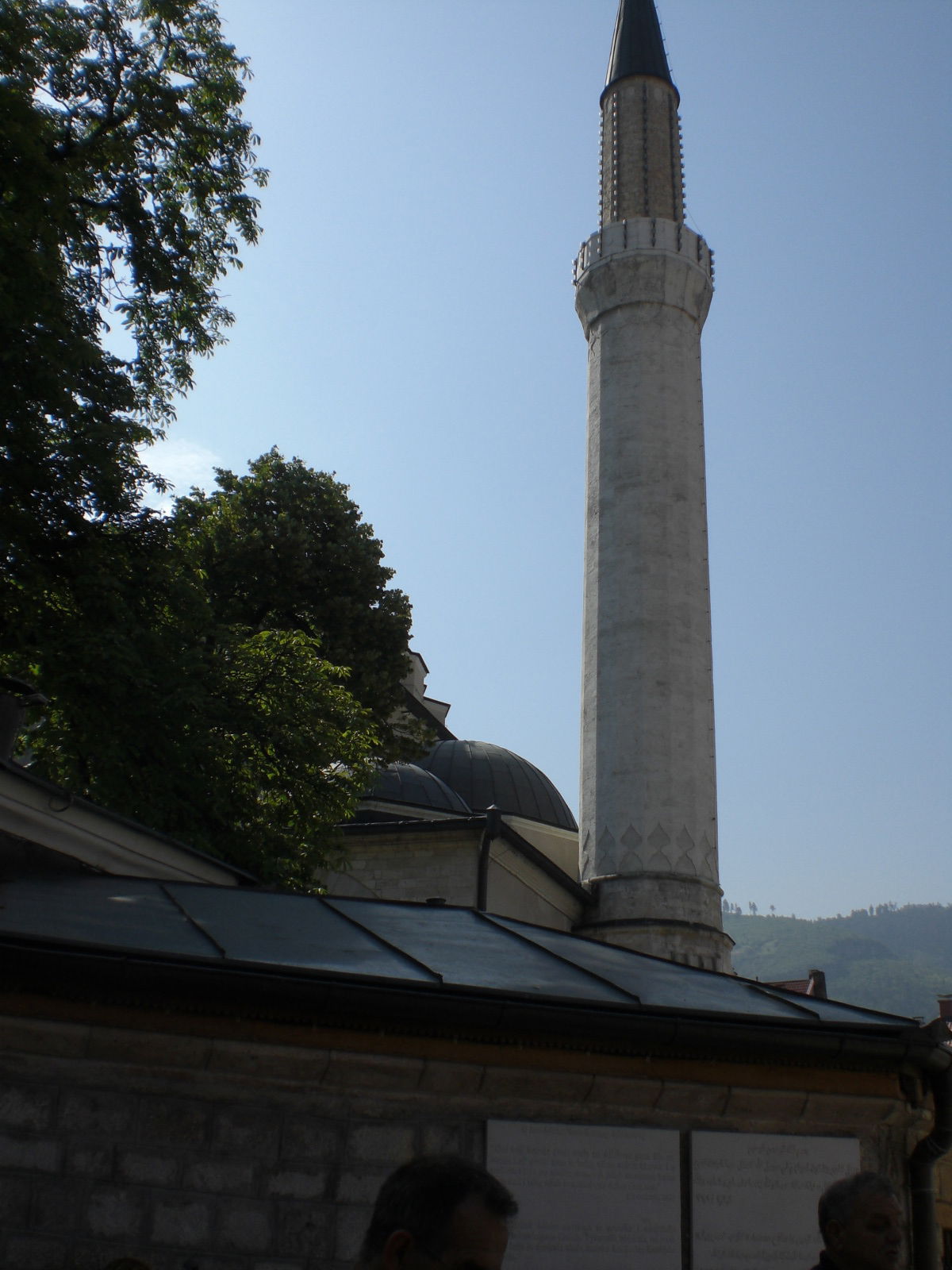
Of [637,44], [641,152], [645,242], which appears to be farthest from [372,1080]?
[637,44]

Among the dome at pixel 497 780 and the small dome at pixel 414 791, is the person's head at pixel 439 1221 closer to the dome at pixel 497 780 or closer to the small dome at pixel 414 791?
the small dome at pixel 414 791

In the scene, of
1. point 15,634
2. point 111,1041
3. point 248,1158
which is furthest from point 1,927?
point 15,634

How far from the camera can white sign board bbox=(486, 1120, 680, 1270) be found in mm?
5863

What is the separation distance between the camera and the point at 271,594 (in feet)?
78.6

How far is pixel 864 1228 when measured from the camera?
12.4 ft

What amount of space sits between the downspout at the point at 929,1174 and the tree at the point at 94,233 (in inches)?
387

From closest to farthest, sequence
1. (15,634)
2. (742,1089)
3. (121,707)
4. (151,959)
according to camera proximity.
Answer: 1. (151,959)
2. (742,1089)
3. (15,634)
4. (121,707)

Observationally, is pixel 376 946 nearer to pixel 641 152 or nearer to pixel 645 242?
pixel 645 242

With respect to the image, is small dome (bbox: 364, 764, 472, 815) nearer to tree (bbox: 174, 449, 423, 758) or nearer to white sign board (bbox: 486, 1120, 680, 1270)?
tree (bbox: 174, 449, 423, 758)

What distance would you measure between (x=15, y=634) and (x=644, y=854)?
1568 cm

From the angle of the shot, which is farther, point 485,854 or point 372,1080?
point 485,854

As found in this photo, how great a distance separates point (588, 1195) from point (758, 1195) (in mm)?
928

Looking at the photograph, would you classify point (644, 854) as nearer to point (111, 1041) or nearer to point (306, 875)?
point (306, 875)

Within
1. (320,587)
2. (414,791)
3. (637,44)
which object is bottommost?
(414,791)
